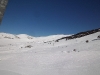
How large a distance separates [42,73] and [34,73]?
19.1 inches

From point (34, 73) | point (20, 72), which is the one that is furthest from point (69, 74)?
point (20, 72)

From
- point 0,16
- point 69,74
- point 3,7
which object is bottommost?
point 69,74

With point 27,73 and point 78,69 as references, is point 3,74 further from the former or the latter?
point 78,69

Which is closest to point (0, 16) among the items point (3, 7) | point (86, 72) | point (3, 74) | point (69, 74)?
point (3, 7)

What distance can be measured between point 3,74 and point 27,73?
1375mm

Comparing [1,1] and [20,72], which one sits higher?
[1,1]

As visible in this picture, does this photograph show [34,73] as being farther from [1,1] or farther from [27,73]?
[1,1]

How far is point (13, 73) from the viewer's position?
7598 mm

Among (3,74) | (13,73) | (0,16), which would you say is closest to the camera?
(0,16)

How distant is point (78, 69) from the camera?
25.2ft

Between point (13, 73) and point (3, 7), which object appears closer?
point (3, 7)

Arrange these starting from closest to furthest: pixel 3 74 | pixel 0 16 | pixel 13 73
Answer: pixel 0 16
pixel 3 74
pixel 13 73

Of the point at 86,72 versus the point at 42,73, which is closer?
the point at 86,72

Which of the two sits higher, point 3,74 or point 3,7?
point 3,7
